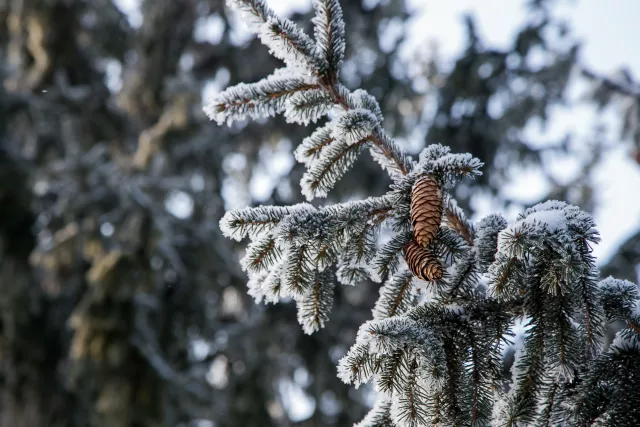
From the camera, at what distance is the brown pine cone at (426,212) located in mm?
1255

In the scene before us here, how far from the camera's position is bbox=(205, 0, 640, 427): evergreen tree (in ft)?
3.93

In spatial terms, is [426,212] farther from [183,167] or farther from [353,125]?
[183,167]

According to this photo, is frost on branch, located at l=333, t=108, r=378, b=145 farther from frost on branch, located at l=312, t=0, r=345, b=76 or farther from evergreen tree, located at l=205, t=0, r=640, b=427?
frost on branch, located at l=312, t=0, r=345, b=76

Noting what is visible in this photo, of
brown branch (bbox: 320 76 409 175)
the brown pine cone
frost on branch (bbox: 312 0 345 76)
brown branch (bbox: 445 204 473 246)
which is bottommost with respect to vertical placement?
the brown pine cone

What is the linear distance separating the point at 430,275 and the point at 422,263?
3cm

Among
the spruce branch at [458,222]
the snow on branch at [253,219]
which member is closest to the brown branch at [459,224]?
the spruce branch at [458,222]

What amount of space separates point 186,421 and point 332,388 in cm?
149

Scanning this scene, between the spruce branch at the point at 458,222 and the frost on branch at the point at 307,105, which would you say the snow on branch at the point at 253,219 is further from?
the spruce branch at the point at 458,222

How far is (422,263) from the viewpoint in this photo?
1.26 m

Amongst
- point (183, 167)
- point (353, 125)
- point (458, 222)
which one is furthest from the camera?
point (183, 167)

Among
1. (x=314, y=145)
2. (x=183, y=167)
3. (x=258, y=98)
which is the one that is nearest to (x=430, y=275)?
(x=314, y=145)

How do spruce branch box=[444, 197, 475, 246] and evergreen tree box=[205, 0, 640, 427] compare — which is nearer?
evergreen tree box=[205, 0, 640, 427]

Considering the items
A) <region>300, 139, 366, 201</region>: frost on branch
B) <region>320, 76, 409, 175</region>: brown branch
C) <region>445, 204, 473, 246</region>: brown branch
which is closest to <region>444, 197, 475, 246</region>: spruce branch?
<region>445, 204, 473, 246</region>: brown branch

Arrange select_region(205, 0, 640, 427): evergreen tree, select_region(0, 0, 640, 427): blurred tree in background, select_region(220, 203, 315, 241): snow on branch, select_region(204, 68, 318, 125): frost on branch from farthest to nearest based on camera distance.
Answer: select_region(0, 0, 640, 427): blurred tree in background, select_region(204, 68, 318, 125): frost on branch, select_region(220, 203, 315, 241): snow on branch, select_region(205, 0, 640, 427): evergreen tree
